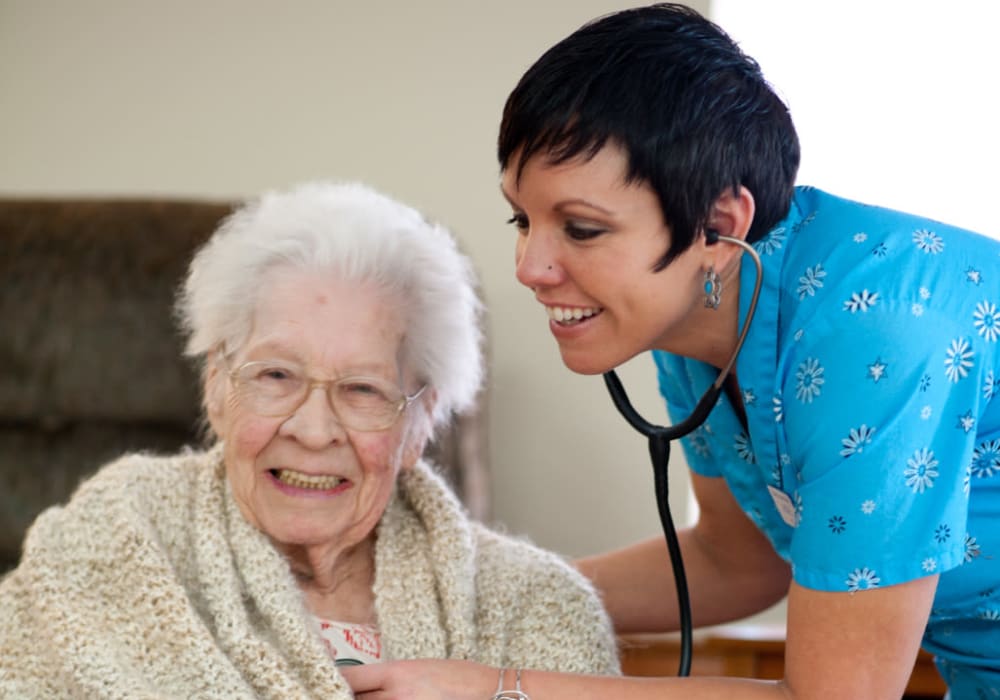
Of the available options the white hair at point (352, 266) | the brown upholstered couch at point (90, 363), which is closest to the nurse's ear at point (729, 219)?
the white hair at point (352, 266)

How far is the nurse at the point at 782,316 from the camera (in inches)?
48.9

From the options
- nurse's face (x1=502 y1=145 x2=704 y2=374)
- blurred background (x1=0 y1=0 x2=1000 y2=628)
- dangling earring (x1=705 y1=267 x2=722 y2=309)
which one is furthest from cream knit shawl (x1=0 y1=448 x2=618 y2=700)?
blurred background (x1=0 y1=0 x2=1000 y2=628)

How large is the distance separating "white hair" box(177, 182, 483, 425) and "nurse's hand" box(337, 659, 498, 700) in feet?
1.45

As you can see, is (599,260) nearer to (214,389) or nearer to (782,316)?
(782,316)

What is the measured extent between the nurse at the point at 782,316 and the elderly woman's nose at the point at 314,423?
12.1 inches

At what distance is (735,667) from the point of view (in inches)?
109

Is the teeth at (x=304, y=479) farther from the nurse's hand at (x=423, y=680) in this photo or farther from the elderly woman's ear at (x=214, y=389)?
the nurse's hand at (x=423, y=680)

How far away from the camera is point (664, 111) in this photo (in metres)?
1.28

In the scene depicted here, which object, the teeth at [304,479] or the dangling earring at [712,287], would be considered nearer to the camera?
the dangling earring at [712,287]

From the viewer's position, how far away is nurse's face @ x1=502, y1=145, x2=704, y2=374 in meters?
1.29

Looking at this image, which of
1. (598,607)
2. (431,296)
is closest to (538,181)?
(431,296)

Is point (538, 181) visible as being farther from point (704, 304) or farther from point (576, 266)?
point (704, 304)

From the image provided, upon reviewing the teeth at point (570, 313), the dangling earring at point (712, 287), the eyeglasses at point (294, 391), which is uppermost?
the dangling earring at point (712, 287)

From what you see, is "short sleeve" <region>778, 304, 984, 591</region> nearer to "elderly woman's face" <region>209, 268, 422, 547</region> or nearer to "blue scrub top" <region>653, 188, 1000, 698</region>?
"blue scrub top" <region>653, 188, 1000, 698</region>
